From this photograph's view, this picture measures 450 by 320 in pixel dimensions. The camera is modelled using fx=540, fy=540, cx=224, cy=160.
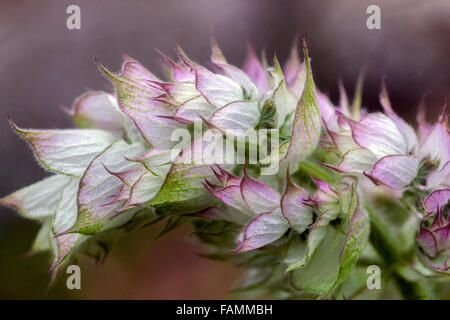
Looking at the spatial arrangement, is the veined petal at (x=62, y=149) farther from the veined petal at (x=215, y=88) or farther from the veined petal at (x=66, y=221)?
the veined petal at (x=215, y=88)

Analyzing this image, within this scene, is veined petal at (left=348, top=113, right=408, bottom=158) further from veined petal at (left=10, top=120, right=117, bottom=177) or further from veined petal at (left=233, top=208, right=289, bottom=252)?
veined petal at (left=10, top=120, right=117, bottom=177)

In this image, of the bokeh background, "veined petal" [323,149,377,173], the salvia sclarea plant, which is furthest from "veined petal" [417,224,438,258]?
Result: the bokeh background

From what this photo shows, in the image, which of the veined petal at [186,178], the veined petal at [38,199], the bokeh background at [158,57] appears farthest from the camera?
the bokeh background at [158,57]

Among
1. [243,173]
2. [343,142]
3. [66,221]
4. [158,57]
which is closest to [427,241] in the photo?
[343,142]

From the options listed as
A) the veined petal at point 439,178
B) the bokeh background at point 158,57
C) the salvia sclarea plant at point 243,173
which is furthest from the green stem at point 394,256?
the bokeh background at point 158,57

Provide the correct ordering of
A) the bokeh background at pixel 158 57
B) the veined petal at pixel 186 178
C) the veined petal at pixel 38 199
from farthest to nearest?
the bokeh background at pixel 158 57, the veined petal at pixel 38 199, the veined petal at pixel 186 178

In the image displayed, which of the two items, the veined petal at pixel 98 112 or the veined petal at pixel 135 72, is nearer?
the veined petal at pixel 135 72

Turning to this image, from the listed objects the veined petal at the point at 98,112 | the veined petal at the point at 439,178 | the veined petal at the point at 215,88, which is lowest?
the veined petal at the point at 439,178

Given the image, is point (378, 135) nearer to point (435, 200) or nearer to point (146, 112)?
point (435, 200)
